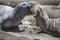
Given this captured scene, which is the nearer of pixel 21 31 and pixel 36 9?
pixel 21 31

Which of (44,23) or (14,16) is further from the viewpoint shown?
(44,23)

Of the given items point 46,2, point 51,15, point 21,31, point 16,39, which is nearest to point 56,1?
point 46,2

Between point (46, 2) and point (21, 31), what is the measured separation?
1644 mm

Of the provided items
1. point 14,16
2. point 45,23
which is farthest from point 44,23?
point 14,16

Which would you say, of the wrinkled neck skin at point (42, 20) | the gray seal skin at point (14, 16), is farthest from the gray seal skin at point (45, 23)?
the gray seal skin at point (14, 16)

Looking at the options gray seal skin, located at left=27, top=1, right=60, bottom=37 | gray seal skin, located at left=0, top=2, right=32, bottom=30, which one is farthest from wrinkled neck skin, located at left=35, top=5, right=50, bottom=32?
gray seal skin, located at left=0, top=2, right=32, bottom=30

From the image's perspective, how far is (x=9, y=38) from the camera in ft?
4.91

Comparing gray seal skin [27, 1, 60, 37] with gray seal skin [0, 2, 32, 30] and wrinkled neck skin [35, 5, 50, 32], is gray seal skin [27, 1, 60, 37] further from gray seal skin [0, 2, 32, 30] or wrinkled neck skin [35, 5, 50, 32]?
gray seal skin [0, 2, 32, 30]

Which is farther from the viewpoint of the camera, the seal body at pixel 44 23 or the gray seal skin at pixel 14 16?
the seal body at pixel 44 23

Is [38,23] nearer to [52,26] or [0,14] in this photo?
[52,26]

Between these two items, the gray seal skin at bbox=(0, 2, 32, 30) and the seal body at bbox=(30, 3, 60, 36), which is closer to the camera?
the gray seal skin at bbox=(0, 2, 32, 30)

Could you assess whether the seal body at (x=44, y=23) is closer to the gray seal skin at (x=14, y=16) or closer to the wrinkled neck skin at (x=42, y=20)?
the wrinkled neck skin at (x=42, y=20)

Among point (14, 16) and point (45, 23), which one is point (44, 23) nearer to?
point (45, 23)

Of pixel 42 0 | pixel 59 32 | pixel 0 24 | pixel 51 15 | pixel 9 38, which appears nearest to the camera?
pixel 9 38
